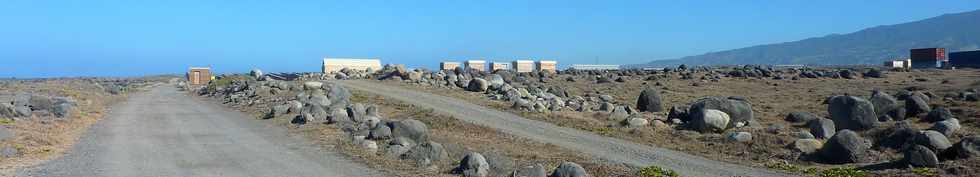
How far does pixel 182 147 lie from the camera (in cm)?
1758

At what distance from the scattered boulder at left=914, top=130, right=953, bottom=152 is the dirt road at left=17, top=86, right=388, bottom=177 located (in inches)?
424

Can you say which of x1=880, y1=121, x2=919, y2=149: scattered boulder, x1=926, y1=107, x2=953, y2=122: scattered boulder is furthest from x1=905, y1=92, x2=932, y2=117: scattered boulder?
x1=880, y1=121, x2=919, y2=149: scattered boulder

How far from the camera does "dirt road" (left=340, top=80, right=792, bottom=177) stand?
1642 centimetres

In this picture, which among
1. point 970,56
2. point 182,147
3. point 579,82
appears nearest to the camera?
point 182,147

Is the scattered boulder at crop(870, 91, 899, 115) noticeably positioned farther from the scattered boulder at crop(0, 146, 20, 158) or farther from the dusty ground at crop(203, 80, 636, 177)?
the scattered boulder at crop(0, 146, 20, 158)

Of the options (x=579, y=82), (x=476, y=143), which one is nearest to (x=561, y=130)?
(x=476, y=143)

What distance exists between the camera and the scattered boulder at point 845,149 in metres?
16.5

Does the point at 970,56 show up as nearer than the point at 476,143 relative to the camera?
No

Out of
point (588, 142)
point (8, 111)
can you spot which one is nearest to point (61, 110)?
point (8, 111)

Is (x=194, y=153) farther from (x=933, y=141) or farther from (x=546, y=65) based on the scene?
(x=546, y=65)

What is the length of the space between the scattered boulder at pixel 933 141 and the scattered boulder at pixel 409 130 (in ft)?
34.0

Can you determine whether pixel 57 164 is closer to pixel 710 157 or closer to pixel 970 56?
pixel 710 157

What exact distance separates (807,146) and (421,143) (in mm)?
8689

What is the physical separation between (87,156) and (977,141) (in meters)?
16.9
